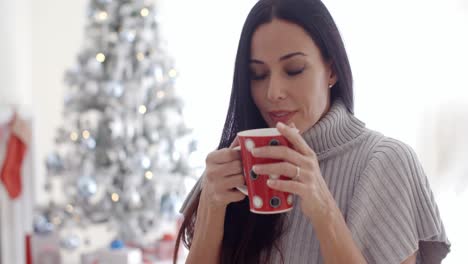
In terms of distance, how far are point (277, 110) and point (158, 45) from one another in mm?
2247

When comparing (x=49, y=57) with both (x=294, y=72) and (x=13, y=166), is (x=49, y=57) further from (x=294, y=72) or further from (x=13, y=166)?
(x=294, y=72)

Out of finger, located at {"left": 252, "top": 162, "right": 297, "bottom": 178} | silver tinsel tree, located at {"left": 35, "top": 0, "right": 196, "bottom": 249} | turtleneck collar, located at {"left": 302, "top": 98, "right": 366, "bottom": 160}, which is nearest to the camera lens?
finger, located at {"left": 252, "top": 162, "right": 297, "bottom": 178}

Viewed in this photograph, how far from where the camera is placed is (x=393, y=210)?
0.86 m

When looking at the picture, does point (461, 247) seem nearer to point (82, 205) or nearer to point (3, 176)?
point (82, 205)

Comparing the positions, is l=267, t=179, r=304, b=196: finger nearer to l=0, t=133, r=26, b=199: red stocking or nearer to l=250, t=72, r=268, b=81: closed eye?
l=250, t=72, r=268, b=81: closed eye

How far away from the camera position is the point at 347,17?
2.49 m

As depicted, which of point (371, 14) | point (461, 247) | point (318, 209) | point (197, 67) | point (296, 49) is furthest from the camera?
point (197, 67)

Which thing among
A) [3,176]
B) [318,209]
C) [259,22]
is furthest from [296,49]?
[3,176]

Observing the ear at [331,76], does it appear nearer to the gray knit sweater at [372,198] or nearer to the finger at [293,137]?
the gray knit sweater at [372,198]

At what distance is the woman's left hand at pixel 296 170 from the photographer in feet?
2.43

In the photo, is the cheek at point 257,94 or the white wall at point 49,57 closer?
the cheek at point 257,94

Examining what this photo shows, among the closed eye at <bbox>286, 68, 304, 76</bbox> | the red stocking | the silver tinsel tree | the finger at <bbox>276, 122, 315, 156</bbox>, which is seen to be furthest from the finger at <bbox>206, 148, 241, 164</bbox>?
the red stocking

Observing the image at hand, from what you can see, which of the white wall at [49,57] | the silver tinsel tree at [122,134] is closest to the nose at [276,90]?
the silver tinsel tree at [122,134]

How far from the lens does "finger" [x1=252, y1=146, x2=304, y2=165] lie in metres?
0.74
